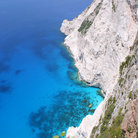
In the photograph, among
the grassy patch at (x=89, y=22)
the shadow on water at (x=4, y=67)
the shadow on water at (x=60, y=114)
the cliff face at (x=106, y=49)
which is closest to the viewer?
the cliff face at (x=106, y=49)

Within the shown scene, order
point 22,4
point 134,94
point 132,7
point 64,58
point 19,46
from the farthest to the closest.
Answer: point 22,4
point 19,46
point 64,58
point 132,7
point 134,94

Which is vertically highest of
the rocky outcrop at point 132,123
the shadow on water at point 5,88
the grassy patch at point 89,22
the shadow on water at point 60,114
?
the grassy patch at point 89,22

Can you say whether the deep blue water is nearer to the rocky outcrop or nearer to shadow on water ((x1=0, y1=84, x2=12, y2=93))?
shadow on water ((x1=0, y1=84, x2=12, y2=93))

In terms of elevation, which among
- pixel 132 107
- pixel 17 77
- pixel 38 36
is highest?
pixel 38 36

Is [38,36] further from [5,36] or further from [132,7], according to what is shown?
[132,7]

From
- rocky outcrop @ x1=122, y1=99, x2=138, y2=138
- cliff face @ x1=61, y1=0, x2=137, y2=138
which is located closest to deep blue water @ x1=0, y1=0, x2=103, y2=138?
cliff face @ x1=61, y1=0, x2=137, y2=138

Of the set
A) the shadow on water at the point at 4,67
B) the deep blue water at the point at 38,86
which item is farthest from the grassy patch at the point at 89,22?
the shadow on water at the point at 4,67

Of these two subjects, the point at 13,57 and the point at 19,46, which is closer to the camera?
the point at 13,57

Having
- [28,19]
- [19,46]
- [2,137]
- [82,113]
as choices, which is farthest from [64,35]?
[2,137]

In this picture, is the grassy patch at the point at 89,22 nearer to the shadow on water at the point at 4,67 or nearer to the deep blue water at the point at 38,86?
the deep blue water at the point at 38,86
